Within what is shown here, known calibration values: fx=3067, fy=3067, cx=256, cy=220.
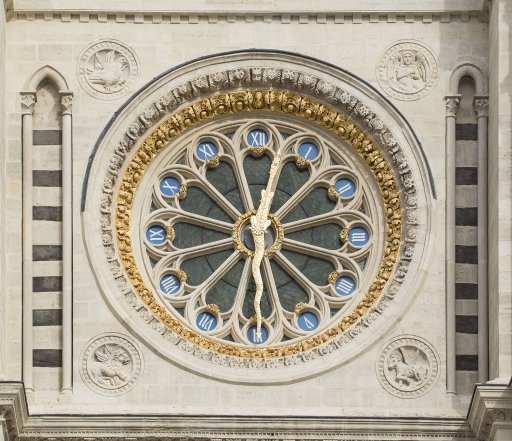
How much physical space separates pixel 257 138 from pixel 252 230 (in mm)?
1029

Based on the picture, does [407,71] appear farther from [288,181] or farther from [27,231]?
[27,231]

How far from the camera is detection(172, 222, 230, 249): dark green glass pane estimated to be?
29953 mm

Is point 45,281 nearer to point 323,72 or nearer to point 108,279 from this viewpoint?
point 108,279

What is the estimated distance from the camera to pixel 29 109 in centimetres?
2988

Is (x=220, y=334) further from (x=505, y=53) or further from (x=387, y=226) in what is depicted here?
(x=505, y=53)

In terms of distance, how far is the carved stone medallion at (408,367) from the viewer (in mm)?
29250

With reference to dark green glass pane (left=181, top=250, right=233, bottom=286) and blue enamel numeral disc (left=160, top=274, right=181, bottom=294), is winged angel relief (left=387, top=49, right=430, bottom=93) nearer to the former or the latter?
dark green glass pane (left=181, top=250, right=233, bottom=286)

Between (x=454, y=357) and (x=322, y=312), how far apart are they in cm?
137

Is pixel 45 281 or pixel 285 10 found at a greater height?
pixel 285 10

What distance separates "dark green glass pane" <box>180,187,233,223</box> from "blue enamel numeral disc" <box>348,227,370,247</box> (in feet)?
3.88

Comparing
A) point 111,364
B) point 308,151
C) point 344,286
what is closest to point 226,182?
point 308,151

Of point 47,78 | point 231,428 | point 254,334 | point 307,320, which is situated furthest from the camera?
point 47,78

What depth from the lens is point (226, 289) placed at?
2983cm

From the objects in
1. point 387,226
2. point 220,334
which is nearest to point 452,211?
point 387,226
